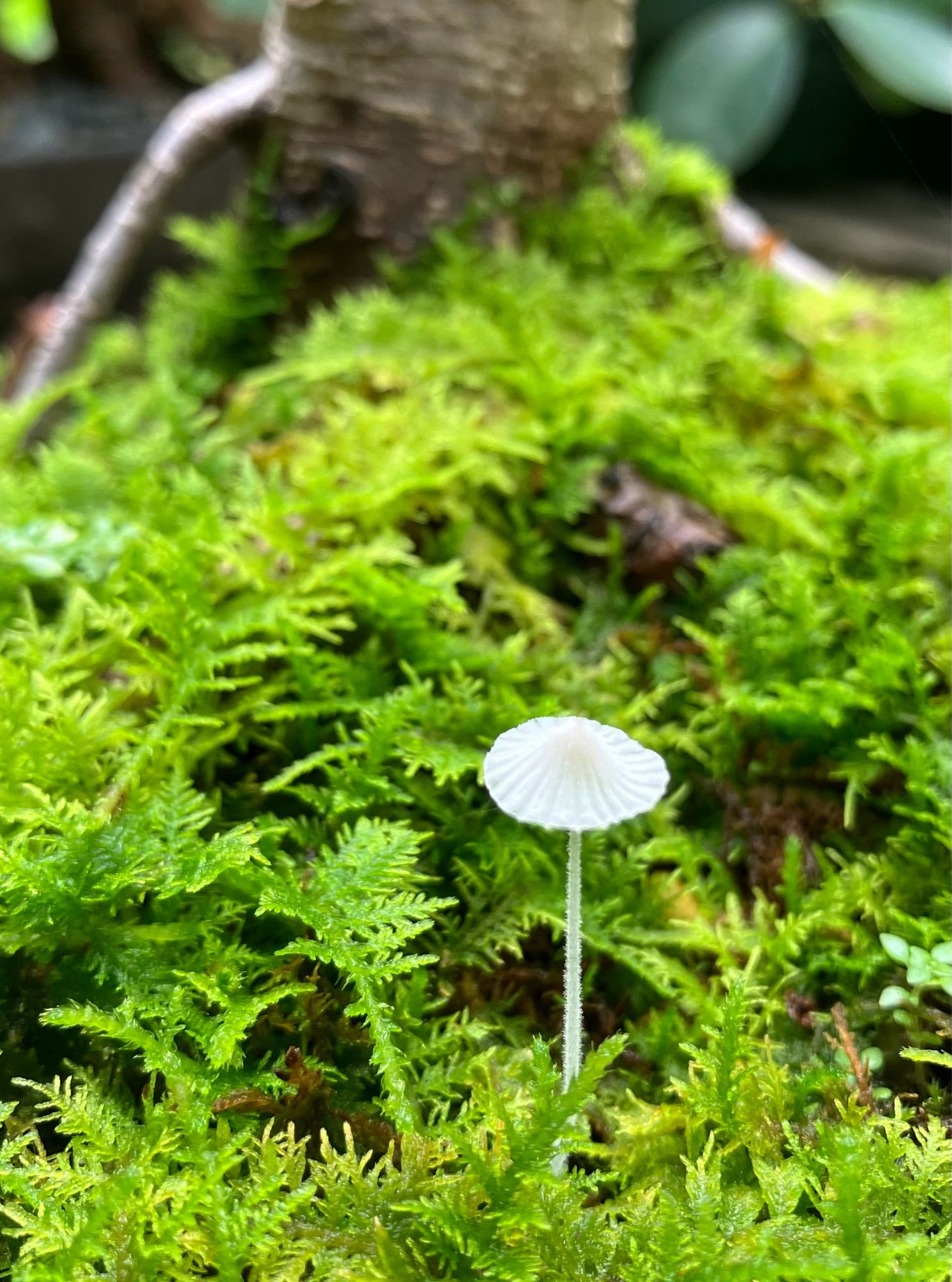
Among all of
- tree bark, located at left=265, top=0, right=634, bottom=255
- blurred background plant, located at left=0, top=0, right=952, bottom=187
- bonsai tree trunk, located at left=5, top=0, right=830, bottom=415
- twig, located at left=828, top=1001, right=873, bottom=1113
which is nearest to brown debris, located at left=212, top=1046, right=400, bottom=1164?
twig, located at left=828, top=1001, right=873, bottom=1113

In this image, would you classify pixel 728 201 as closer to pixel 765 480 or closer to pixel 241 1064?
pixel 765 480

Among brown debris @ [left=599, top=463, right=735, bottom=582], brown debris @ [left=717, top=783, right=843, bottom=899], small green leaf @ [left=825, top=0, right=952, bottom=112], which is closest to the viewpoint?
brown debris @ [left=717, top=783, right=843, bottom=899]

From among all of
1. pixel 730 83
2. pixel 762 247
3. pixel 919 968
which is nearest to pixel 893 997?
pixel 919 968

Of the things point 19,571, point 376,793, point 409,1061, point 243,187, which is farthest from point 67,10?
point 409,1061

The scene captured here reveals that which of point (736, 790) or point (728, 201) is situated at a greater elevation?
point (728, 201)

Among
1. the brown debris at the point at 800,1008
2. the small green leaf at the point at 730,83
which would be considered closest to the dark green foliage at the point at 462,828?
the brown debris at the point at 800,1008

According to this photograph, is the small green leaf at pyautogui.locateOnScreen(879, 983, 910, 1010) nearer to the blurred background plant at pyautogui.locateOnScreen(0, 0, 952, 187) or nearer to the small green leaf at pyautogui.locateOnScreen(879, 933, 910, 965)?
the small green leaf at pyautogui.locateOnScreen(879, 933, 910, 965)
